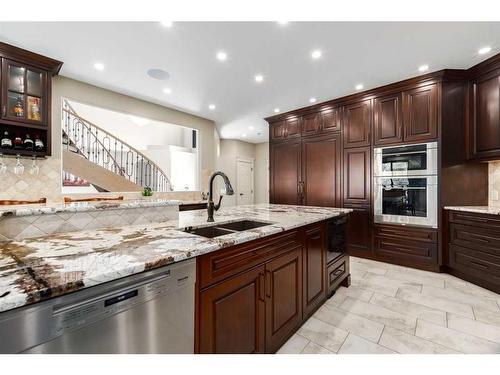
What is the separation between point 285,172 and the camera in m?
4.68

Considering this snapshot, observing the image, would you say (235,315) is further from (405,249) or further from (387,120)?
(387,120)

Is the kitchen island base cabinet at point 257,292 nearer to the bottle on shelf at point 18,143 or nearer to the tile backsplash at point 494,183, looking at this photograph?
the tile backsplash at point 494,183

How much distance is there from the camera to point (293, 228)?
1755mm

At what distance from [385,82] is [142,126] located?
7.01 metres

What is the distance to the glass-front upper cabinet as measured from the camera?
2.63 m

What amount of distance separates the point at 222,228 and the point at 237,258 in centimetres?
62

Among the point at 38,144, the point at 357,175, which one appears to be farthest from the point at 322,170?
the point at 38,144

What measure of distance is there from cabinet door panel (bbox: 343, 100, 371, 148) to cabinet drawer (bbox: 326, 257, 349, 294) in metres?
1.97

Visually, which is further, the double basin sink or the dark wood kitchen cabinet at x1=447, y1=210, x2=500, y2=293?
the dark wood kitchen cabinet at x1=447, y1=210, x2=500, y2=293

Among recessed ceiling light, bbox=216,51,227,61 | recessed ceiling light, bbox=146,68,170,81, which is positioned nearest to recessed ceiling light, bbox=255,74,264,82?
recessed ceiling light, bbox=216,51,227,61

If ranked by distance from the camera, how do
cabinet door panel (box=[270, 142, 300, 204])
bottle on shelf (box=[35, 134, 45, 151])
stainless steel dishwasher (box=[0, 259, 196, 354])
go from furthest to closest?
cabinet door panel (box=[270, 142, 300, 204]), bottle on shelf (box=[35, 134, 45, 151]), stainless steel dishwasher (box=[0, 259, 196, 354])

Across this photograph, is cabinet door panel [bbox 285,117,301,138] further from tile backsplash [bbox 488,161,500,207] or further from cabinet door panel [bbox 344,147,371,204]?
tile backsplash [bbox 488,161,500,207]

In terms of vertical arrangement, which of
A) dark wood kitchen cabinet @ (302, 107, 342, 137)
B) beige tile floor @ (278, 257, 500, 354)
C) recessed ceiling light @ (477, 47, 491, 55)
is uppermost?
recessed ceiling light @ (477, 47, 491, 55)
